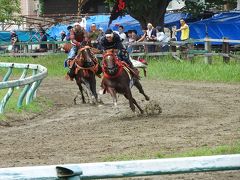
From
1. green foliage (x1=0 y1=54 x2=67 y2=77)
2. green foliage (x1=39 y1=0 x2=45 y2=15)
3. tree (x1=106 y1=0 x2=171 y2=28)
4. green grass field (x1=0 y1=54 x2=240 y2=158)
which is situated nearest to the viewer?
green grass field (x1=0 y1=54 x2=240 y2=158)

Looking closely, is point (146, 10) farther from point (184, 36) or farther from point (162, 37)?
point (184, 36)

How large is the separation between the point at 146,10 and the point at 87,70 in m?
18.4

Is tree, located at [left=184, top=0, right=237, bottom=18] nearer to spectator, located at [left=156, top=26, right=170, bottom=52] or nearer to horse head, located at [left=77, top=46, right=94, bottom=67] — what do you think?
spectator, located at [left=156, top=26, right=170, bottom=52]

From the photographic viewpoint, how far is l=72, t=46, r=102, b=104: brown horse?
19.6 m

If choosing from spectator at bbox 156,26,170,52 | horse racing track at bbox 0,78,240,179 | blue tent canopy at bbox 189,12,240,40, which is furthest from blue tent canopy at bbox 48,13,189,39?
horse racing track at bbox 0,78,240,179

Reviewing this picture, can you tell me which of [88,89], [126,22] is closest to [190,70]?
[88,89]

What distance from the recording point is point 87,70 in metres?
20.1

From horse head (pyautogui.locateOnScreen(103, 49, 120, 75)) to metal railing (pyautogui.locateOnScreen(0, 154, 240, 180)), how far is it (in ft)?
37.5

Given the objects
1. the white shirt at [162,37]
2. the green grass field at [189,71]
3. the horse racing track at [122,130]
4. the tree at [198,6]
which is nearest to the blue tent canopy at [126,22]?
the tree at [198,6]

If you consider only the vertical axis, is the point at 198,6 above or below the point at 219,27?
above

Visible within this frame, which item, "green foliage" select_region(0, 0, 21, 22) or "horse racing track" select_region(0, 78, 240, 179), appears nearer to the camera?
"horse racing track" select_region(0, 78, 240, 179)

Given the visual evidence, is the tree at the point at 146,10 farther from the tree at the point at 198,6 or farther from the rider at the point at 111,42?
the rider at the point at 111,42

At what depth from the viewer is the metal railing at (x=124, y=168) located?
4.65m

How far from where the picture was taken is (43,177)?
464cm
